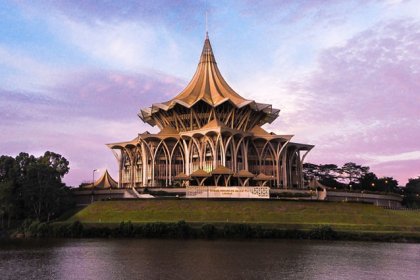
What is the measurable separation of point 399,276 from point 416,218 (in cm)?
3704

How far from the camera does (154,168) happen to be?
8531 centimetres

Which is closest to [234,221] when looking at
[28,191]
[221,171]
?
[221,171]

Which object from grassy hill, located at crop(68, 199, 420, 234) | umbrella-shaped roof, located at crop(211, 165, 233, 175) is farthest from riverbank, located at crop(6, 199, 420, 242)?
umbrella-shaped roof, located at crop(211, 165, 233, 175)

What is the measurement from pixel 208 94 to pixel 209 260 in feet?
195

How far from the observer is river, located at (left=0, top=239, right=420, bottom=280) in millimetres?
26688

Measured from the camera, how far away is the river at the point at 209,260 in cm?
2669

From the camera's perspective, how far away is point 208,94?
8838 cm

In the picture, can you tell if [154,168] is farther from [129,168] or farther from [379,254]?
[379,254]

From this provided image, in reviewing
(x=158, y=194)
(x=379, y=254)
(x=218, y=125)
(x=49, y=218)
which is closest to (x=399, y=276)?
(x=379, y=254)

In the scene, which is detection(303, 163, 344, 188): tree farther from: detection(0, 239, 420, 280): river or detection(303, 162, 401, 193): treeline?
detection(0, 239, 420, 280): river

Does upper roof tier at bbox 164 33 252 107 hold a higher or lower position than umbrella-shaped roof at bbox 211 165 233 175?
higher

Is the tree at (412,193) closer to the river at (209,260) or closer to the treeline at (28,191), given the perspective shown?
the river at (209,260)

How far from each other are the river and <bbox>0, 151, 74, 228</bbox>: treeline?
2203cm

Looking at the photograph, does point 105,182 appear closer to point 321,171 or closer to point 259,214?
point 259,214
